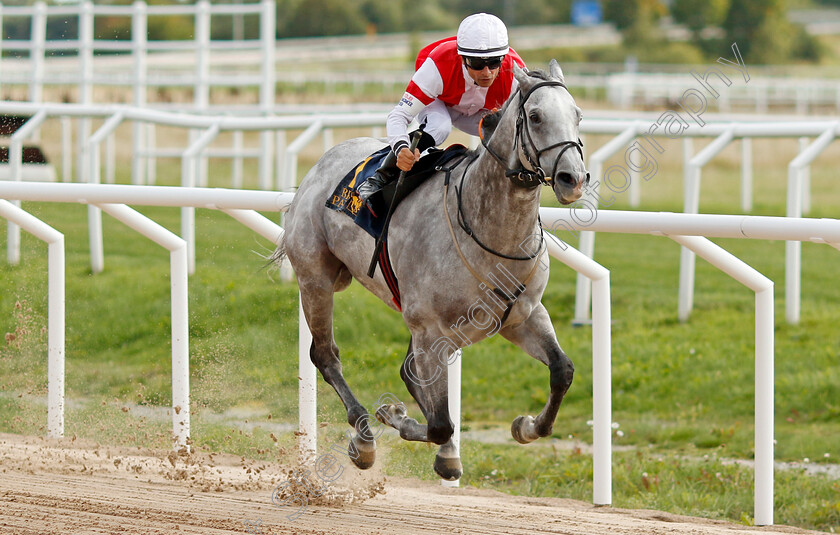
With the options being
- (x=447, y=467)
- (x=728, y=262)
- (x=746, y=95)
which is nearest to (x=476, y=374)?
(x=728, y=262)

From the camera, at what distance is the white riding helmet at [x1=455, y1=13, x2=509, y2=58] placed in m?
3.36

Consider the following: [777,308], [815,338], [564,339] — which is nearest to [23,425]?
[564,339]

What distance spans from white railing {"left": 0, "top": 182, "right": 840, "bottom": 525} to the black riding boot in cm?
64

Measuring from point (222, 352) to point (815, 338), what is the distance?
3.88 meters

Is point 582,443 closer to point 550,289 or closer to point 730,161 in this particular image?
point 550,289

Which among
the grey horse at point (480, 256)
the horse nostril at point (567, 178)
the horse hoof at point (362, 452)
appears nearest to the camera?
the horse nostril at point (567, 178)

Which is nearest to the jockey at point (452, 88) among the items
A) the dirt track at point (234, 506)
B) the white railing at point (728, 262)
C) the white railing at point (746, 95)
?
the white railing at point (728, 262)

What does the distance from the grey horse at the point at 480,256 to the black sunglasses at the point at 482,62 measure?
0.73 ft

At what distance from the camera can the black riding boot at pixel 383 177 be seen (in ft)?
12.1

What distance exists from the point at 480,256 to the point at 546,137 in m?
0.54

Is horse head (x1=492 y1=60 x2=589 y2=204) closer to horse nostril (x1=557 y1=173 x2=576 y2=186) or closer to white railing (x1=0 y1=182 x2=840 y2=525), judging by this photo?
horse nostril (x1=557 y1=173 x2=576 y2=186)

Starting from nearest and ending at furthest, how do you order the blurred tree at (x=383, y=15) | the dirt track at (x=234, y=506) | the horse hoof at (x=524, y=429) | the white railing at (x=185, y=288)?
the horse hoof at (x=524, y=429)
the dirt track at (x=234, y=506)
the white railing at (x=185, y=288)
the blurred tree at (x=383, y=15)

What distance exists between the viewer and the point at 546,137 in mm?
2996

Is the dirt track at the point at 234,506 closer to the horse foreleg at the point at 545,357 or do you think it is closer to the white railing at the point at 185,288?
A: the white railing at the point at 185,288
